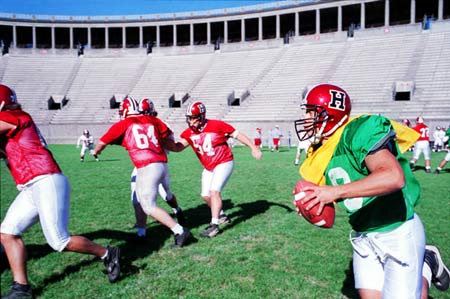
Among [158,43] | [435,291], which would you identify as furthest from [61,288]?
[158,43]

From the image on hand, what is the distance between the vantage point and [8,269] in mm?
4656

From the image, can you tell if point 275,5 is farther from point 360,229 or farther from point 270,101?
point 360,229

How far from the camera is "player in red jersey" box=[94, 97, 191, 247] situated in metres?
5.47

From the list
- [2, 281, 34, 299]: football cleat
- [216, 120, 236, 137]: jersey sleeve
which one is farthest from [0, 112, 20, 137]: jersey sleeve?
[216, 120, 236, 137]: jersey sleeve

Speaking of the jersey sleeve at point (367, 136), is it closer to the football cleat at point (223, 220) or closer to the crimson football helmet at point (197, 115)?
the crimson football helmet at point (197, 115)

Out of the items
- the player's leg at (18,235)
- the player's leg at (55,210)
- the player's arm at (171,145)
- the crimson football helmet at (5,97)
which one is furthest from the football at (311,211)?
the player's arm at (171,145)

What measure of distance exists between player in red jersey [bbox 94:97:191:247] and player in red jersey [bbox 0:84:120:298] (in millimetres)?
1502

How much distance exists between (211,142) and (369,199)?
14.4 feet

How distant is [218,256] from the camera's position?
5184 millimetres

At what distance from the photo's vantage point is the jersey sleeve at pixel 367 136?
2.30 m

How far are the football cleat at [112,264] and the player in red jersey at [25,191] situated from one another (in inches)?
21.6

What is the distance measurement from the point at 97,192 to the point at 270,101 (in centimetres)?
2575

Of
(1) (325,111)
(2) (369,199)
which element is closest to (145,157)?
(1) (325,111)

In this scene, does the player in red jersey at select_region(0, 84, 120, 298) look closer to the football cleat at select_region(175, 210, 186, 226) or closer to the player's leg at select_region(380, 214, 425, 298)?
the player's leg at select_region(380, 214, 425, 298)
